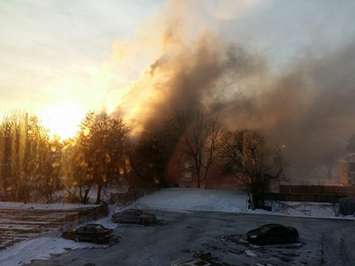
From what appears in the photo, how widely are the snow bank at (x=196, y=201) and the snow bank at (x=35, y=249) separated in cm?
2218

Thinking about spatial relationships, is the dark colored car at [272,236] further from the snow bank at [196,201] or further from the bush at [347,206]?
the snow bank at [196,201]

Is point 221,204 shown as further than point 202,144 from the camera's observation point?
No

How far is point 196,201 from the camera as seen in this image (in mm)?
52656

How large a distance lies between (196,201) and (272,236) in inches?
907

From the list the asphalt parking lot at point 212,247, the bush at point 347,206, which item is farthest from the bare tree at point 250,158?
the asphalt parking lot at point 212,247

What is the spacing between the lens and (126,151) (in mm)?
56344

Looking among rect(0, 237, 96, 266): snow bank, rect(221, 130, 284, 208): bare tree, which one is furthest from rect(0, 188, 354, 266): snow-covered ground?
rect(0, 237, 96, 266): snow bank

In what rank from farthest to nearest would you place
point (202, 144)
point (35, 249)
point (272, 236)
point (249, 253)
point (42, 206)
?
point (202, 144), point (42, 206), point (272, 236), point (249, 253), point (35, 249)

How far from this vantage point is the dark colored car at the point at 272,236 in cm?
2984

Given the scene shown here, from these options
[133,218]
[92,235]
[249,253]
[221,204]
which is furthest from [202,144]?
[249,253]

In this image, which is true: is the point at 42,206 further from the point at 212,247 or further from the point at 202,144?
the point at 202,144

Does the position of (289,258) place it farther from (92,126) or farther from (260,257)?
(92,126)

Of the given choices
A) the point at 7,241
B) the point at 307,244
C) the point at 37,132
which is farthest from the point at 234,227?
the point at 37,132

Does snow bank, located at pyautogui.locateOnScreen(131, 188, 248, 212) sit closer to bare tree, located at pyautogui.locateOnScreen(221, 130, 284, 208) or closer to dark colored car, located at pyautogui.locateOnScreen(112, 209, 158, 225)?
bare tree, located at pyautogui.locateOnScreen(221, 130, 284, 208)
